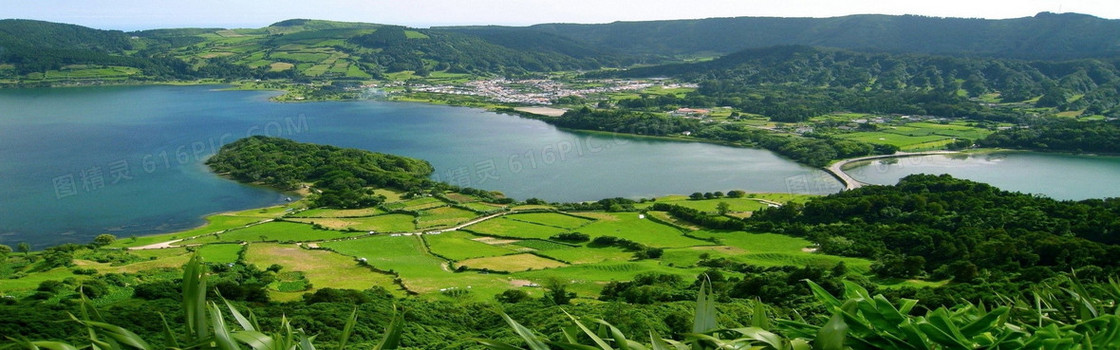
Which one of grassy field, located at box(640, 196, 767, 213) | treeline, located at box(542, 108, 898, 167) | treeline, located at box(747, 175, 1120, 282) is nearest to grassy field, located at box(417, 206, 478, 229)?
grassy field, located at box(640, 196, 767, 213)

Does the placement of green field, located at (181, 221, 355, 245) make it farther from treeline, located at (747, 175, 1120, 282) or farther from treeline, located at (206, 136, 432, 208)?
Answer: treeline, located at (747, 175, 1120, 282)

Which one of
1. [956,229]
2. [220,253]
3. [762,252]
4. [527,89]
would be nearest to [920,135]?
[956,229]

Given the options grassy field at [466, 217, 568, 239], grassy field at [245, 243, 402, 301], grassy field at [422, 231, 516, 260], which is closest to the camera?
grassy field at [245, 243, 402, 301]

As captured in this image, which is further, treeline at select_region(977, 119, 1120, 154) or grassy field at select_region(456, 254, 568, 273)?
treeline at select_region(977, 119, 1120, 154)

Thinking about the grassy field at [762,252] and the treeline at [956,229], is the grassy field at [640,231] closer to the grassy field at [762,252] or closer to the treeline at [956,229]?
the grassy field at [762,252]

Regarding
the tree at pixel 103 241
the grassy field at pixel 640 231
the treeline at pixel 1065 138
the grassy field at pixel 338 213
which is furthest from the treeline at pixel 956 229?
the tree at pixel 103 241

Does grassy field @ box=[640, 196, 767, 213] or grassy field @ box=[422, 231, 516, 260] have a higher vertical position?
grassy field @ box=[422, 231, 516, 260]

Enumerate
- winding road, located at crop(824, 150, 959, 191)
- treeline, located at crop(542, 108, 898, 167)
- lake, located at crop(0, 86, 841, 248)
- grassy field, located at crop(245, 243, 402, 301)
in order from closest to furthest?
grassy field, located at crop(245, 243, 402, 301), lake, located at crop(0, 86, 841, 248), winding road, located at crop(824, 150, 959, 191), treeline, located at crop(542, 108, 898, 167)

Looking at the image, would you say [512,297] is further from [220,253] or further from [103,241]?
[103,241]
